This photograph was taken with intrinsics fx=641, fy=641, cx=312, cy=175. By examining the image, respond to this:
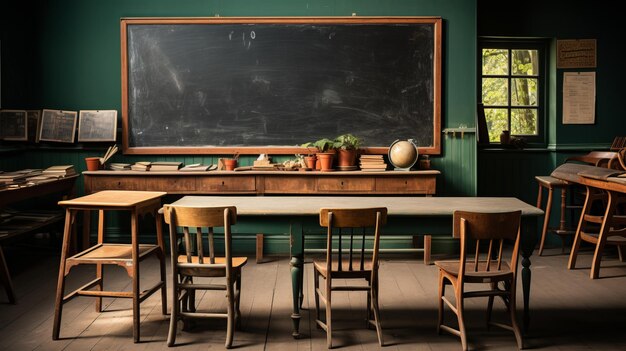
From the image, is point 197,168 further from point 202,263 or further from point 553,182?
point 553,182

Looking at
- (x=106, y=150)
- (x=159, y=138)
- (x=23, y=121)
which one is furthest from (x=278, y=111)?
(x=23, y=121)

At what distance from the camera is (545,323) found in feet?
14.1

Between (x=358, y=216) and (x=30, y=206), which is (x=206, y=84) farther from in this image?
(x=358, y=216)

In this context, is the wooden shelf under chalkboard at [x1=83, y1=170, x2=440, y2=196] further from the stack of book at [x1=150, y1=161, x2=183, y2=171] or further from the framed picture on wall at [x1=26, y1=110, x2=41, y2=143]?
the framed picture on wall at [x1=26, y1=110, x2=41, y2=143]

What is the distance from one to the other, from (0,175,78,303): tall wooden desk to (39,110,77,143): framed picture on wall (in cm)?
52

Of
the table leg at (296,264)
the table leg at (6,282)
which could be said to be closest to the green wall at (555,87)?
the table leg at (296,264)

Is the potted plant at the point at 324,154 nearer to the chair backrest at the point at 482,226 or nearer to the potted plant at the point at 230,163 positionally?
the potted plant at the point at 230,163

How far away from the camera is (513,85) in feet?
24.3

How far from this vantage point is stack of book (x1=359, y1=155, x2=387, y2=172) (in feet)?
20.7

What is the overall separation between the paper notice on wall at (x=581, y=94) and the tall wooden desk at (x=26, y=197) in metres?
5.39

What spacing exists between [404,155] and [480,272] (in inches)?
101

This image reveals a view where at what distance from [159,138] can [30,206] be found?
1552mm

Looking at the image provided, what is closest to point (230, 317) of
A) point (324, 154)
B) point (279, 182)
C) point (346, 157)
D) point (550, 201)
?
point (279, 182)

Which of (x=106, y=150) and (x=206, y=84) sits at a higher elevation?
(x=206, y=84)
